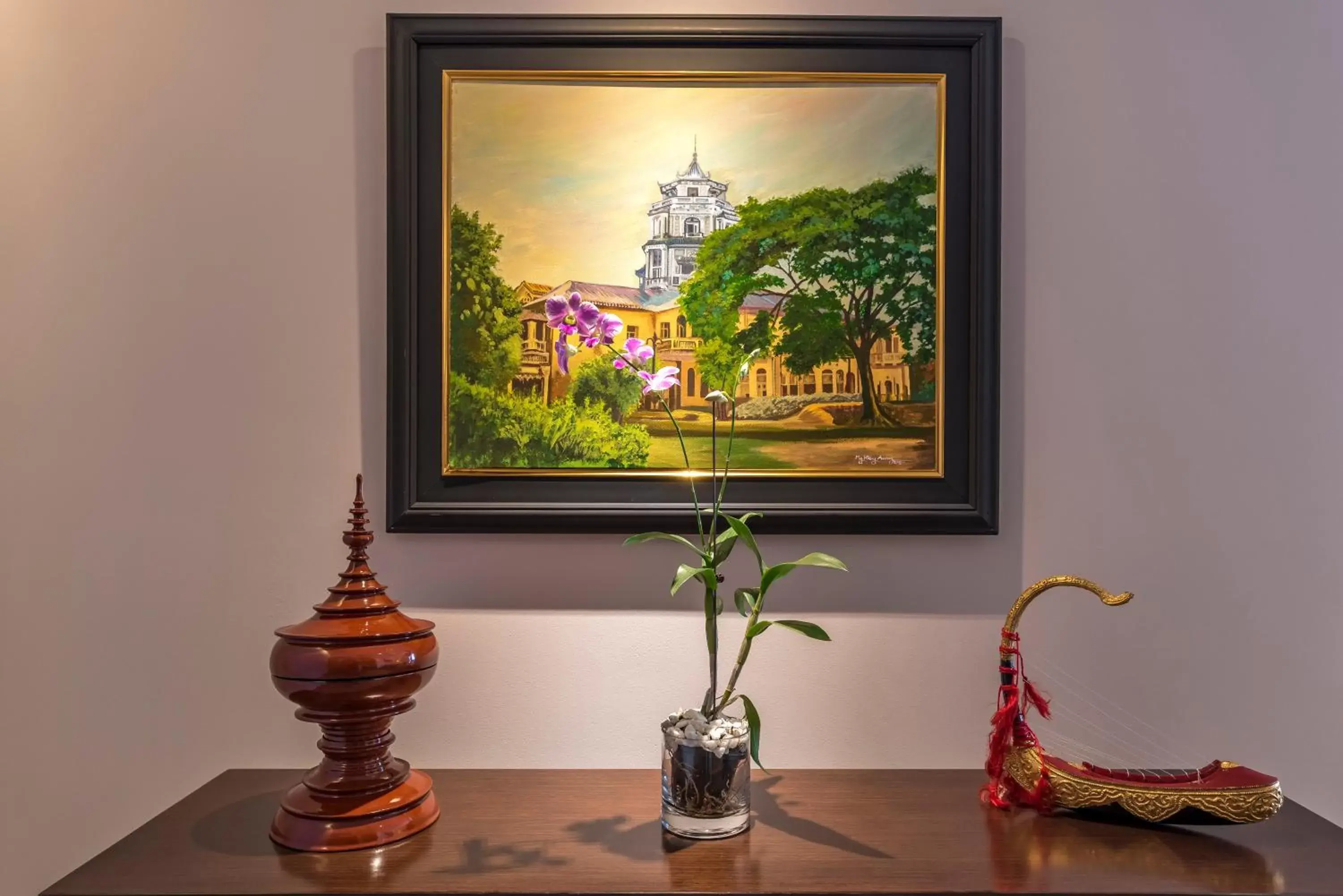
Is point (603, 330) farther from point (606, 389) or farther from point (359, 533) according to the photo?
point (359, 533)

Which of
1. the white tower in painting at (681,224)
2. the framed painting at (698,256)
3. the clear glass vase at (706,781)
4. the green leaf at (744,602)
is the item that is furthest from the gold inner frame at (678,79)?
the clear glass vase at (706,781)

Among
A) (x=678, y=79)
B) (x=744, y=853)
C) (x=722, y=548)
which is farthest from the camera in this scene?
(x=678, y=79)

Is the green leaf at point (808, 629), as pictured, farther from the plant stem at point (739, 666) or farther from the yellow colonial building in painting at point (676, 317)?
the yellow colonial building in painting at point (676, 317)

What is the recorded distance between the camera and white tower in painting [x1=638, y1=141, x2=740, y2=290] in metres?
1.24

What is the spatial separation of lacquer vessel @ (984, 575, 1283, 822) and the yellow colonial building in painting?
358 millimetres

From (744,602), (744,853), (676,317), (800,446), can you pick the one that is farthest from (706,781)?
(676,317)

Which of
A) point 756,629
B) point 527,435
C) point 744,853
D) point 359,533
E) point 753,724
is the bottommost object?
point 744,853

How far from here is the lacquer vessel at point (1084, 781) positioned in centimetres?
100

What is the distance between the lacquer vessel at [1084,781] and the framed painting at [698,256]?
241 millimetres

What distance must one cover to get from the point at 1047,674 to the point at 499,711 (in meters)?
0.74

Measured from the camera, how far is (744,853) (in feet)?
3.13

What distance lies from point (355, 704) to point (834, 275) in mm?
791

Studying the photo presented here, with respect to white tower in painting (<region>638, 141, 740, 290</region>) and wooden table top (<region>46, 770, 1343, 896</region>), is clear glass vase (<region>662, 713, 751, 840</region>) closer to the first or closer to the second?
wooden table top (<region>46, 770, 1343, 896</region>)
